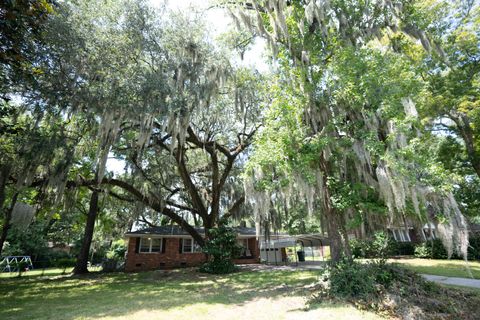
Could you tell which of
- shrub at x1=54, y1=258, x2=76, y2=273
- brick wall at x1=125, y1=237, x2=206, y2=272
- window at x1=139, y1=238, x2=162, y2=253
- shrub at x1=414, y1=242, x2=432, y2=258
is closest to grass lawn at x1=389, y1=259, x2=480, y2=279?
shrub at x1=414, y1=242, x2=432, y2=258

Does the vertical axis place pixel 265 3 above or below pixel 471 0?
below

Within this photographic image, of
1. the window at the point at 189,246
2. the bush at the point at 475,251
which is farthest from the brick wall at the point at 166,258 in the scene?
the bush at the point at 475,251

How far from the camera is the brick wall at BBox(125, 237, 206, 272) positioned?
1798cm

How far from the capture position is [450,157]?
14.6 meters

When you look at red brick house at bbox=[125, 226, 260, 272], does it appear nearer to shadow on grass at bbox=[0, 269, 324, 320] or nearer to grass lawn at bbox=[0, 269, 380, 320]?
shadow on grass at bbox=[0, 269, 324, 320]

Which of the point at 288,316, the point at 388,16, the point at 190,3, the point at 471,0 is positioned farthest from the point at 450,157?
the point at 190,3

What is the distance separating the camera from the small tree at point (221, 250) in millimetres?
13539

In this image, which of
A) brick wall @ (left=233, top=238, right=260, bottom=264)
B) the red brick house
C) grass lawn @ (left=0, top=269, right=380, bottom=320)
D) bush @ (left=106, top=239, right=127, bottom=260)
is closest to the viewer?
grass lawn @ (left=0, top=269, right=380, bottom=320)

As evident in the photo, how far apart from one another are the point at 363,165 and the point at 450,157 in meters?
11.4

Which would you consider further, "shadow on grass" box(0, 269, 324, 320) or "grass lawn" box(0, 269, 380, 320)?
"shadow on grass" box(0, 269, 324, 320)

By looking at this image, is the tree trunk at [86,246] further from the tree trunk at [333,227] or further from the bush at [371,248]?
the bush at [371,248]

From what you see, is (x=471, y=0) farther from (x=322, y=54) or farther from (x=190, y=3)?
(x=190, y=3)

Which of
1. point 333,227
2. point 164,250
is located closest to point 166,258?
point 164,250

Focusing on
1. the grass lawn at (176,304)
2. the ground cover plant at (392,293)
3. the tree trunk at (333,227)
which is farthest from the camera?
the tree trunk at (333,227)
